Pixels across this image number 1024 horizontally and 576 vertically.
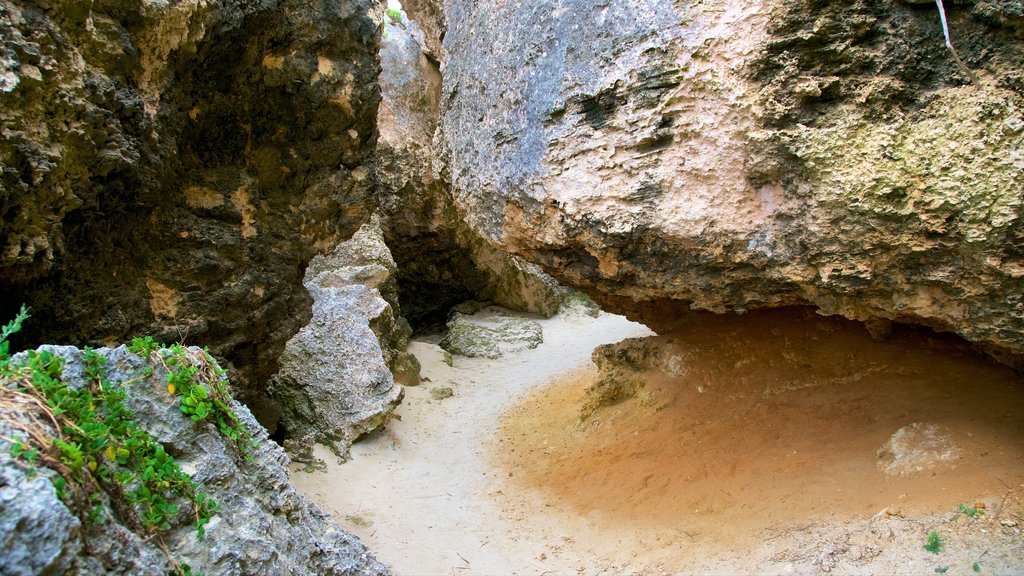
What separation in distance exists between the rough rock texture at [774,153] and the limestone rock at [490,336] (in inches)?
260

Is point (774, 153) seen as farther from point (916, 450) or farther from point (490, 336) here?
point (490, 336)

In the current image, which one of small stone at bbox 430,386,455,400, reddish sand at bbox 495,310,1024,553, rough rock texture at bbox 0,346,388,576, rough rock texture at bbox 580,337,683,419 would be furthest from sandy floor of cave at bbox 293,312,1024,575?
rough rock texture at bbox 0,346,388,576

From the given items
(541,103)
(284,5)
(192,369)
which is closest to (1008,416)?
(541,103)

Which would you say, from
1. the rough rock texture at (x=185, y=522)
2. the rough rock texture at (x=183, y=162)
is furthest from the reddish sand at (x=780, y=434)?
the rough rock texture at (x=183, y=162)

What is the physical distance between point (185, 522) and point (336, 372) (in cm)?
517

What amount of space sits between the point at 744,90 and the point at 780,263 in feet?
3.95

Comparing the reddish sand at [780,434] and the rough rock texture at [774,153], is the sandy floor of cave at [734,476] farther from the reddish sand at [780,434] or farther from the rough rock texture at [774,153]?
the rough rock texture at [774,153]

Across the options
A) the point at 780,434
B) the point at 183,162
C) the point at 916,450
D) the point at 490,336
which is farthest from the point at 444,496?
the point at 490,336

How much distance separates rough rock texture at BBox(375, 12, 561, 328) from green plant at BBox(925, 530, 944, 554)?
30.4 ft

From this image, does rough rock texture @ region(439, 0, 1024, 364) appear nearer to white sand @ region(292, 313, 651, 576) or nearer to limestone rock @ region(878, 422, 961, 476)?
limestone rock @ region(878, 422, 961, 476)

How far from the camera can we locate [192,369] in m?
3.11

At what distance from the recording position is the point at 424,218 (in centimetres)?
1265

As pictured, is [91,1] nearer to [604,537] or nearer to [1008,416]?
[604,537]

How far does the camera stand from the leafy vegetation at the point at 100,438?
2.13m
